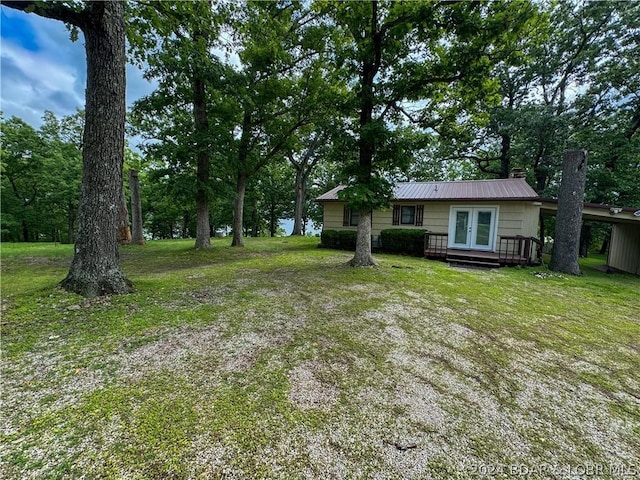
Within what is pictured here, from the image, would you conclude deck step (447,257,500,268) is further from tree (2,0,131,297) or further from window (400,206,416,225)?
tree (2,0,131,297)

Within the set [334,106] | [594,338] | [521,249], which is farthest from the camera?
[521,249]

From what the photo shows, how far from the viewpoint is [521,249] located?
30.1 ft

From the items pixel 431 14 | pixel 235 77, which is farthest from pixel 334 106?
pixel 235 77

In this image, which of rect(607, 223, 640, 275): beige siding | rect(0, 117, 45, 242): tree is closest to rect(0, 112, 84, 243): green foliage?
rect(0, 117, 45, 242): tree

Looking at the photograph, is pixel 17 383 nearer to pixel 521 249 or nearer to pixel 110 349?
pixel 110 349

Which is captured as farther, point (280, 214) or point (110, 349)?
point (280, 214)

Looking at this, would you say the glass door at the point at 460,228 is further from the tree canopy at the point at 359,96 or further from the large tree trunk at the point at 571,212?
the tree canopy at the point at 359,96

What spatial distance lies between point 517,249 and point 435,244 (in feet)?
8.80

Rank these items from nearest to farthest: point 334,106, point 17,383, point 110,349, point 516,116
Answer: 1. point 17,383
2. point 110,349
3. point 334,106
4. point 516,116

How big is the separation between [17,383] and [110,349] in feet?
2.06

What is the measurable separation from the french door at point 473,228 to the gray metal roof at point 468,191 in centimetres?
52

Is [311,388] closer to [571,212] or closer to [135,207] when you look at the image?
[571,212]

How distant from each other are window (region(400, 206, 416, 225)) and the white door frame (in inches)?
56.0

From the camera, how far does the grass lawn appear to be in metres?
1.53
